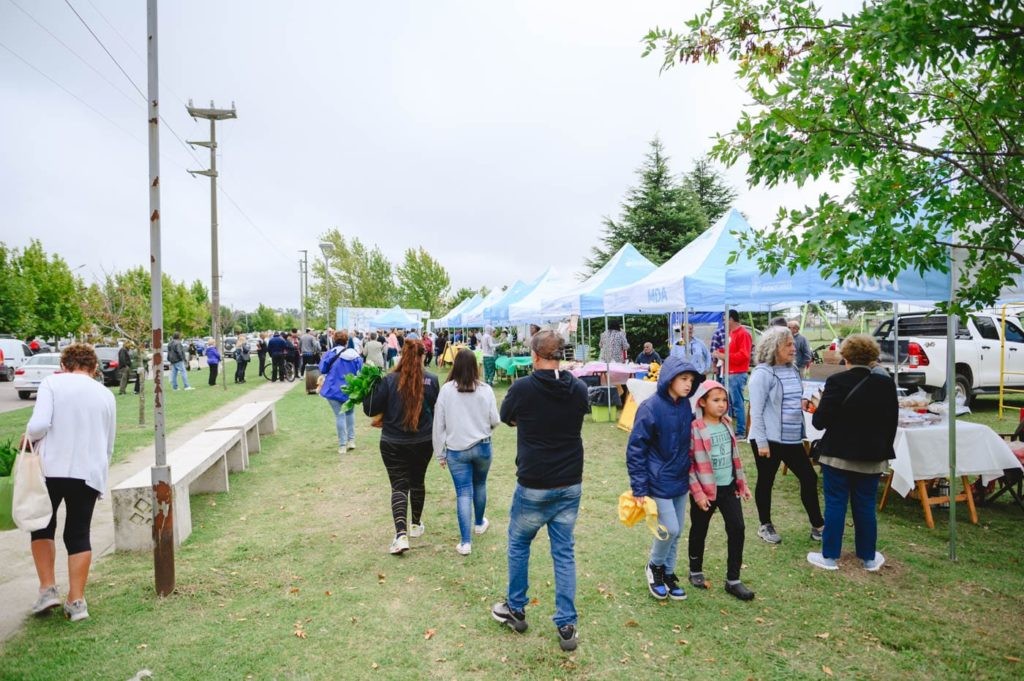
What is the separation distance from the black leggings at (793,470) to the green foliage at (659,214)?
20.5 meters

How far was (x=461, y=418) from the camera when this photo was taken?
462cm

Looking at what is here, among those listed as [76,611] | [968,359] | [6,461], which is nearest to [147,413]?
[6,461]

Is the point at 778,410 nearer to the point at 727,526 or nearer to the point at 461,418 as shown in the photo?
the point at 727,526

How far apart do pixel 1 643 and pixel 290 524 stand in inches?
96.5

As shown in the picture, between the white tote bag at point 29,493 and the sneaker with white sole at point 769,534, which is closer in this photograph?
the white tote bag at point 29,493

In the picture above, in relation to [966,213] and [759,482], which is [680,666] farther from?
[966,213]

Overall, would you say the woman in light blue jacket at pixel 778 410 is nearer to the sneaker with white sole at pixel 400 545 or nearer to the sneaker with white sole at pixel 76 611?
the sneaker with white sole at pixel 400 545

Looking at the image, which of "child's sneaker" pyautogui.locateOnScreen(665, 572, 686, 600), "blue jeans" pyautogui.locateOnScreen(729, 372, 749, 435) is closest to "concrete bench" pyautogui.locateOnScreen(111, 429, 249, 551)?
"child's sneaker" pyautogui.locateOnScreen(665, 572, 686, 600)

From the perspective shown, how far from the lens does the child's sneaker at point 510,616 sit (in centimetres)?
359

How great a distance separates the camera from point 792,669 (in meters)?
3.22

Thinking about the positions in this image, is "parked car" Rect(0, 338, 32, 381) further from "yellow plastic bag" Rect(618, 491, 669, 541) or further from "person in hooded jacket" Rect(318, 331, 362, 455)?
"yellow plastic bag" Rect(618, 491, 669, 541)

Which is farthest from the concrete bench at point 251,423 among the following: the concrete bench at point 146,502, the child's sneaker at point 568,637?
the child's sneaker at point 568,637

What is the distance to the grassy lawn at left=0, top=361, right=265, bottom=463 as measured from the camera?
1019 centimetres

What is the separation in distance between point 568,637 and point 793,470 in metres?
2.71
